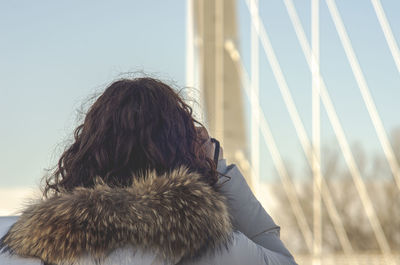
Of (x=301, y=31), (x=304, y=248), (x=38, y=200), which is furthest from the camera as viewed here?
(x=304, y=248)

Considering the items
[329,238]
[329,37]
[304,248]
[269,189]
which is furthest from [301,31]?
[269,189]

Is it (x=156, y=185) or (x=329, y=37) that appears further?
(x=329, y=37)

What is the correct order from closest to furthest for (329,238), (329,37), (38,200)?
(38,200)
(329,37)
(329,238)

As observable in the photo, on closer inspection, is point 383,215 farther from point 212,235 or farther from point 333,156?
point 212,235

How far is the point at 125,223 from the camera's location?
189 centimetres

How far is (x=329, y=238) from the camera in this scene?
18.1 metres

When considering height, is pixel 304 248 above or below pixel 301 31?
below

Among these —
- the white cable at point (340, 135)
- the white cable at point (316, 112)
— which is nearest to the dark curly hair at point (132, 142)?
the white cable at point (340, 135)

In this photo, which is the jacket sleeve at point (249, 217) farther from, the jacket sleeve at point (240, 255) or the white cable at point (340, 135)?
the white cable at point (340, 135)

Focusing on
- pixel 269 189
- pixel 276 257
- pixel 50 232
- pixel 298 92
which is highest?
pixel 298 92

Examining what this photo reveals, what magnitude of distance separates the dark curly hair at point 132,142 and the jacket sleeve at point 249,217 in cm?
9

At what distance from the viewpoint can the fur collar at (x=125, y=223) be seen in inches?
74.6

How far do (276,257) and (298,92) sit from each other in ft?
54.0

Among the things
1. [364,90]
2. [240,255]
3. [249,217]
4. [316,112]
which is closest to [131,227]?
[240,255]
